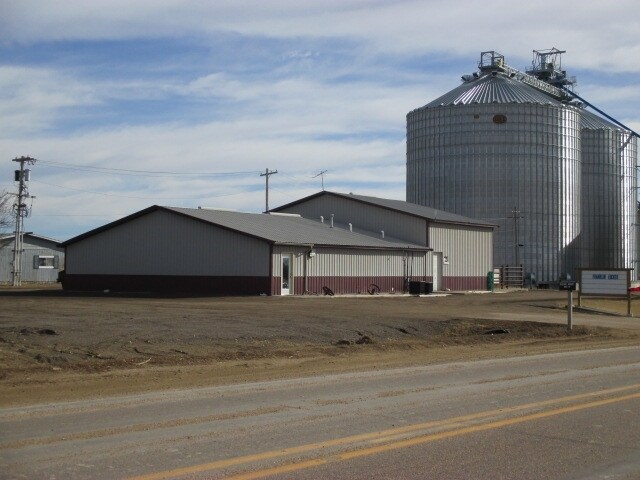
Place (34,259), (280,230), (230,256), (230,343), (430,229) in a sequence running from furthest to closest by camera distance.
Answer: (34,259) → (430,229) → (280,230) → (230,256) → (230,343)

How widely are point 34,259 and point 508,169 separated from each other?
41498 mm

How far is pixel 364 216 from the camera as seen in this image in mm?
56688

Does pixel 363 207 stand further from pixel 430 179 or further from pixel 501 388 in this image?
pixel 501 388

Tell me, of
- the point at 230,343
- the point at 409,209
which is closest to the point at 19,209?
the point at 409,209

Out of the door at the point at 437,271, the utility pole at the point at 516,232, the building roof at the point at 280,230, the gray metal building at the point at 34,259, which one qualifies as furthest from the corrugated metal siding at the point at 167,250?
the utility pole at the point at 516,232

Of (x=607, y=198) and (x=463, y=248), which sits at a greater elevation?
(x=607, y=198)

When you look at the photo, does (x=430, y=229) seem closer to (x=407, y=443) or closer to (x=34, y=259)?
(x=34, y=259)

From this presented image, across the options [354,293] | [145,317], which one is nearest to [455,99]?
[354,293]

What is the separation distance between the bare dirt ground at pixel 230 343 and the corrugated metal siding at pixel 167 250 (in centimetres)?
1313

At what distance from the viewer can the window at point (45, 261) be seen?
7556cm

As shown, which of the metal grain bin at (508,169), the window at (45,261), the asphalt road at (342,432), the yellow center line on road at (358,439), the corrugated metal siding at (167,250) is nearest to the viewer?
Answer: the yellow center line on road at (358,439)

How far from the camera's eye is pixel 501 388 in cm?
1348

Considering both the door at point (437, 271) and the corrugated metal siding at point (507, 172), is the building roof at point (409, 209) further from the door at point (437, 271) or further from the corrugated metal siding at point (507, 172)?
the corrugated metal siding at point (507, 172)

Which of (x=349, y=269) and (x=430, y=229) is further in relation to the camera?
(x=430, y=229)
